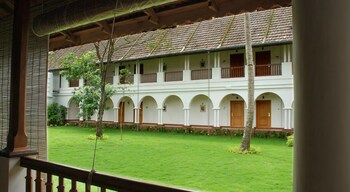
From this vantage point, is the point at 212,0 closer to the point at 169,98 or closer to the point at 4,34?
the point at 4,34

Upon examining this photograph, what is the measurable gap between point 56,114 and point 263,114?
13260mm

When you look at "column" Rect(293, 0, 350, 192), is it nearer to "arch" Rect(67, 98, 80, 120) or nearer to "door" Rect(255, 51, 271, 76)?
"door" Rect(255, 51, 271, 76)

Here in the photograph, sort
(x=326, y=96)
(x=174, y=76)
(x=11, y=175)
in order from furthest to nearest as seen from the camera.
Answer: (x=174, y=76) < (x=11, y=175) < (x=326, y=96)

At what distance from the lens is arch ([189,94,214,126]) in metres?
16.5

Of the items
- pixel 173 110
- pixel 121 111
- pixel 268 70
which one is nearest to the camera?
pixel 268 70

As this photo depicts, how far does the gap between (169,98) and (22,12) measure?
1590 centimetres

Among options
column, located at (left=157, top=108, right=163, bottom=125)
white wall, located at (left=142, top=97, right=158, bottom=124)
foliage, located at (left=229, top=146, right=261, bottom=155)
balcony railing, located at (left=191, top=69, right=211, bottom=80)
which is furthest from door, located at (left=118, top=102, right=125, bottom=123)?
foliage, located at (left=229, top=146, right=261, bottom=155)

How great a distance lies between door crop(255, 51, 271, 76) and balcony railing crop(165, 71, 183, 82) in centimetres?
416

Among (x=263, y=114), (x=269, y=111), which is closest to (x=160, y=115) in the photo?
(x=263, y=114)

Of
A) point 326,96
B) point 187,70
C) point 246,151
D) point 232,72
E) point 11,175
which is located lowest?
point 246,151

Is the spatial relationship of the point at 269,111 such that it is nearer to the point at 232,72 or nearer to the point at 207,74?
the point at 232,72

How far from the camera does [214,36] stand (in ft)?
50.3

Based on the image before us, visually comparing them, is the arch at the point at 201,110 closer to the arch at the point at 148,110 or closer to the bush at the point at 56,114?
the arch at the point at 148,110

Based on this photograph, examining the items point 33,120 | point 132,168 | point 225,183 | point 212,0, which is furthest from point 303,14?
point 132,168
